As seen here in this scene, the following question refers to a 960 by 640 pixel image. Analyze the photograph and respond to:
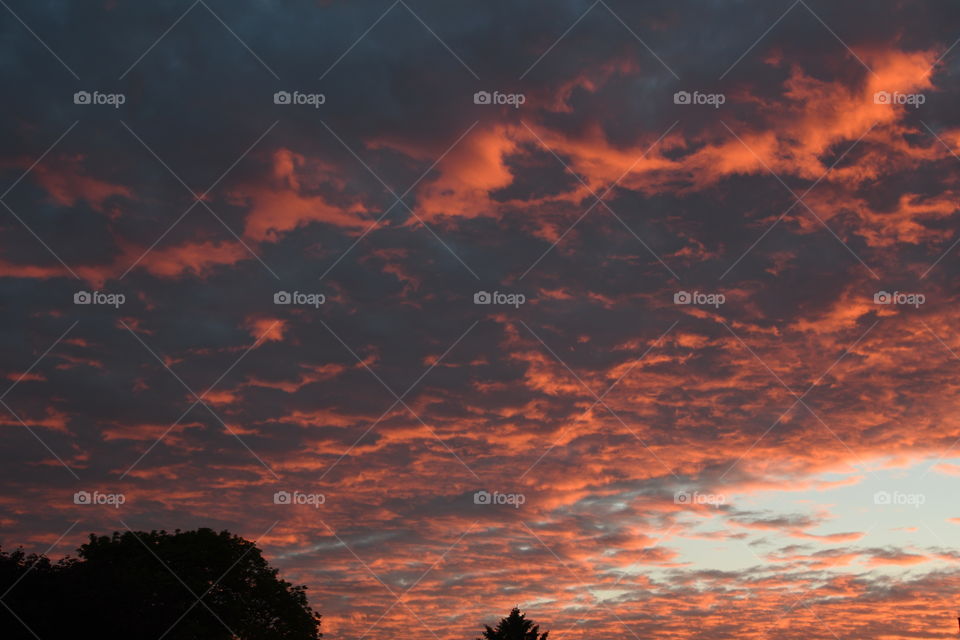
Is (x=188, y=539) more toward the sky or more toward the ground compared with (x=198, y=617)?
more toward the sky

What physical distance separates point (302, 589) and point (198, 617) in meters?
9.47

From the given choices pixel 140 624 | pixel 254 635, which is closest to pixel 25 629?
pixel 140 624

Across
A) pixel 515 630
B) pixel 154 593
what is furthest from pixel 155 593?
pixel 515 630

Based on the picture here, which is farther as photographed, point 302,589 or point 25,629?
point 302,589

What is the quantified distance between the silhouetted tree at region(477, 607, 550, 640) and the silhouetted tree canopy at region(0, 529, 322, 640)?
76.0 ft

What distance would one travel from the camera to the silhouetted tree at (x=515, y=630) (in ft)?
282

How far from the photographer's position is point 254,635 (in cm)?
6425

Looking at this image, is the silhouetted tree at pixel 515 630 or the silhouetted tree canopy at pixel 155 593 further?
the silhouetted tree at pixel 515 630

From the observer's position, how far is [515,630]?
86.1 m

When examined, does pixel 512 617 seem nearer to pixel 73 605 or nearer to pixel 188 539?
pixel 188 539

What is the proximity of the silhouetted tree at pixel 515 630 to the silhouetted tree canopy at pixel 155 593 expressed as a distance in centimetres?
2315

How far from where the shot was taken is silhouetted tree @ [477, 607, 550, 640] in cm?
8594

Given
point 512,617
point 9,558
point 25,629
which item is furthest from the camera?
point 512,617

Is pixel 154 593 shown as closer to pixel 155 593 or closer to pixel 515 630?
pixel 155 593
